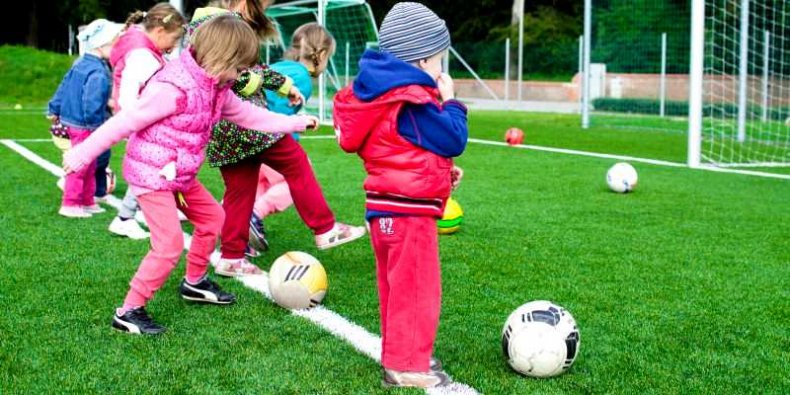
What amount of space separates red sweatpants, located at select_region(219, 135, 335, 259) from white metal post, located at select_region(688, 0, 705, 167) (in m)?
7.50

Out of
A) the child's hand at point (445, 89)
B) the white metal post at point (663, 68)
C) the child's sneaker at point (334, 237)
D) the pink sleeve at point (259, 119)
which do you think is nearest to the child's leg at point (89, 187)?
the child's sneaker at point (334, 237)

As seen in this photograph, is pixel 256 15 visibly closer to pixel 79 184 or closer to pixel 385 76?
pixel 385 76

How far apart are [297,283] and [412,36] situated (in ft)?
5.59

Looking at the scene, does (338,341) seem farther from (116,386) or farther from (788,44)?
(788,44)

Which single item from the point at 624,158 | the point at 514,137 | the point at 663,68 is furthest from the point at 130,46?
the point at 663,68

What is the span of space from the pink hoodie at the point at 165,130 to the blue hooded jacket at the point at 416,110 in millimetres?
1164

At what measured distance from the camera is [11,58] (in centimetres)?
3206

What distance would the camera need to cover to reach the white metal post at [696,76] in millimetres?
11688

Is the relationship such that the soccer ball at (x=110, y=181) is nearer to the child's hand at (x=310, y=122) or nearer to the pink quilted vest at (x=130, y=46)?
the pink quilted vest at (x=130, y=46)

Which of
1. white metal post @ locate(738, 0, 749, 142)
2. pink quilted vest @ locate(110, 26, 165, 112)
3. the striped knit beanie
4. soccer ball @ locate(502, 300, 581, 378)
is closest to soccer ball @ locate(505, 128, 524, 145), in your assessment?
white metal post @ locate(738, 0, 749, 142)

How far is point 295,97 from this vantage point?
17.6 ft

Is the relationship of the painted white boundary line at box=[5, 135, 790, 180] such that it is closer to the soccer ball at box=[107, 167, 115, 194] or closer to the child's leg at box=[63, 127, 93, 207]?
the soccer ball at box=[107, 167, 115, 194]

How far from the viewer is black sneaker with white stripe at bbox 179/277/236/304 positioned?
4.91 m

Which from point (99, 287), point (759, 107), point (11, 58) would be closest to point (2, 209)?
point (99, 287)
